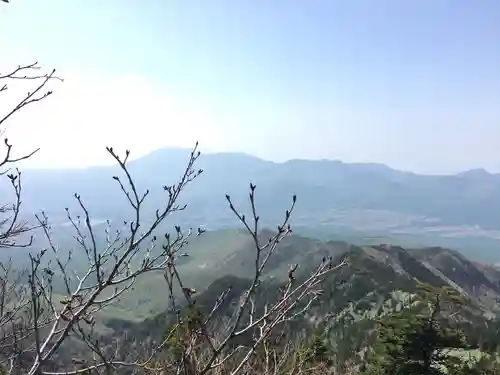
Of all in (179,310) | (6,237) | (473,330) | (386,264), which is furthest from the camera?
(386,264)

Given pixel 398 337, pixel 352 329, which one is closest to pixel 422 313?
pixel 398 337

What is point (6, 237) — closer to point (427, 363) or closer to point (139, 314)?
point (427, 363)

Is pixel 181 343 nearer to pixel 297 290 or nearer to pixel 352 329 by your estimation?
pixel 297 290

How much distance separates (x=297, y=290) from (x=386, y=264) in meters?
125

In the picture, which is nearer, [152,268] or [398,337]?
[152,268]

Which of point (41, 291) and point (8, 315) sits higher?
point (41, 291)

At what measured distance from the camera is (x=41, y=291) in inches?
104

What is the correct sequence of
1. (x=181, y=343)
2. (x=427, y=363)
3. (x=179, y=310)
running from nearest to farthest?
(x=179, y=310) < (x=181, y=343) < (x=427, y=363)

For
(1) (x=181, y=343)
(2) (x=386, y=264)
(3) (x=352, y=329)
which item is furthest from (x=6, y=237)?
(2) (x=386, y=264)

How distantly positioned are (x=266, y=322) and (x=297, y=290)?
0.35 m

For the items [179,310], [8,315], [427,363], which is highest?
[179,310]

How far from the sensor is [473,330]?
65625 mm

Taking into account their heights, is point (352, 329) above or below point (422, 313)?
below

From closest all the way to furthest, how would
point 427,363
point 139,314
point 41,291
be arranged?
1. point 41,291
2. point 427,363
3. point 139,314
